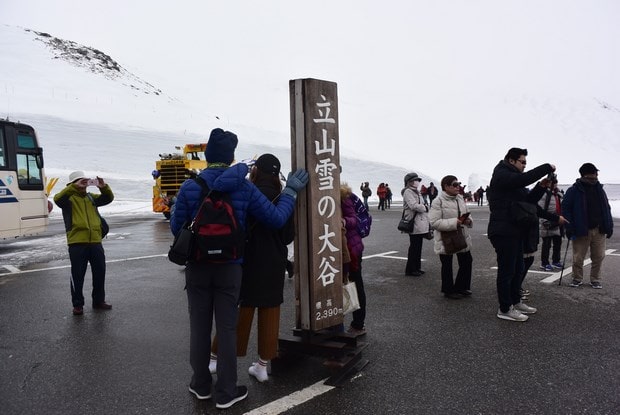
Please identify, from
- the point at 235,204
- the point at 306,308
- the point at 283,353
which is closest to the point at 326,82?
the point at 235,204

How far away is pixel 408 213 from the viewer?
8297mm

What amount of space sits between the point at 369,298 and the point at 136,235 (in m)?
10.2

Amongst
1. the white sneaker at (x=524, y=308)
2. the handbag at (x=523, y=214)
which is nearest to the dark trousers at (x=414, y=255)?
the white sneaker at (x=524, y=308)

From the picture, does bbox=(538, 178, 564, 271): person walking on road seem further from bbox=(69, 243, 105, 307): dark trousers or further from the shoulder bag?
bbox=(69, 243, 105, 307): dark trousers

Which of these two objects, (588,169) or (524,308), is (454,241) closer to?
(524,308)

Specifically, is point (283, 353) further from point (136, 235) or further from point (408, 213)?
point (136, 235)

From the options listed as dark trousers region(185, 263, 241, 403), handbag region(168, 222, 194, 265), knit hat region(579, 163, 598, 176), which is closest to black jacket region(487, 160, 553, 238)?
knit hat region(579, 163, 598, 176)

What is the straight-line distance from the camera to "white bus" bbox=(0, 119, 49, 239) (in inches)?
450

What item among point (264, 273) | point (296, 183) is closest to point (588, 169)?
point (296, 183)

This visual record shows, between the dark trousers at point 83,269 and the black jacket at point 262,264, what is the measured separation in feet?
10.3

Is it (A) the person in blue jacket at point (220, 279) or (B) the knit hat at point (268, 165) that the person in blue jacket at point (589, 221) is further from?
(A) the person in blue jacket at point (220, 279)

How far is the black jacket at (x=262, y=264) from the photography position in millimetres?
3712

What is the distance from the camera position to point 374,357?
4379 mm

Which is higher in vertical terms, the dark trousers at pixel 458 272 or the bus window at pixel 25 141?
the bus window at pixel 25 141
